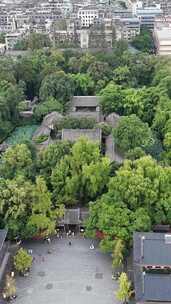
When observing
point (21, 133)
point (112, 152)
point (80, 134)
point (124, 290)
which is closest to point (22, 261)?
point (124, 290)

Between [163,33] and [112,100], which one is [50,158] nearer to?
[112,100]

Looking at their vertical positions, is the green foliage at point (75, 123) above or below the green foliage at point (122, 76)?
below

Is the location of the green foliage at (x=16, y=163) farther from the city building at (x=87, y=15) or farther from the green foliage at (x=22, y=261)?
the city building at (x=87, y=15)

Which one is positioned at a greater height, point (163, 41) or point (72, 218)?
point (163, 41)

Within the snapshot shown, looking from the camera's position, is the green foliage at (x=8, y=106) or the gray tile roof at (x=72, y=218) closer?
the gray tile roof at (x=72, y=218)

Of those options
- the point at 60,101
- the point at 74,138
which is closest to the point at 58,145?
the point at 74,138

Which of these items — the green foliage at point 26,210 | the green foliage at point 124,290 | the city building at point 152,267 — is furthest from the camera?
the green foliage at point 26,210

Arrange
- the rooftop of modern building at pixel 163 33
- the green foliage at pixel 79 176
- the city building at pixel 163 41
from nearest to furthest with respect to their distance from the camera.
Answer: the green foliage at pixel 79 176
the city building at pixel 163 41
the rooftop of modern building at pixel 163 33

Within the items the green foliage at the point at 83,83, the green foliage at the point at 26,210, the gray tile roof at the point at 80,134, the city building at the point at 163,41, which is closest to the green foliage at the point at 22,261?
the green foliage at the point at 26,210
